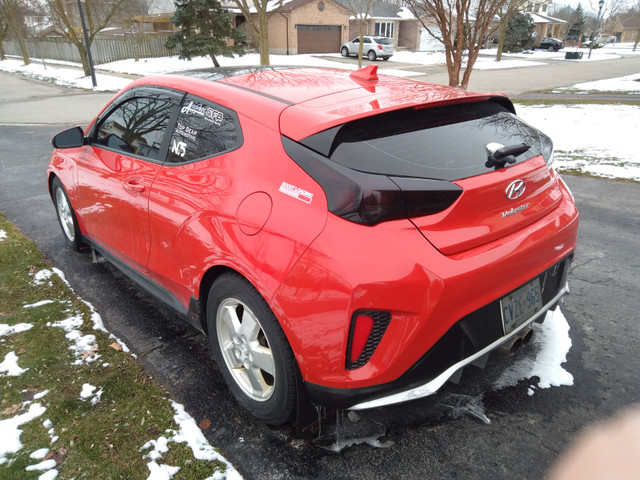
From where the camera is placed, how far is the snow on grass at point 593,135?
23.5ft

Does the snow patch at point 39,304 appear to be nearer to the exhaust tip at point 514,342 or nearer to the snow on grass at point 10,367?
the snow on grass at point 10,367

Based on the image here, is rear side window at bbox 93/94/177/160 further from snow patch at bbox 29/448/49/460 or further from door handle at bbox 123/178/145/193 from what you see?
snow patch at bbox 29/448/49/460

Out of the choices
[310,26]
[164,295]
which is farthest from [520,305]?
[310,26]

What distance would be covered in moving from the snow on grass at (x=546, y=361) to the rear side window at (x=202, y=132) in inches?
79.4

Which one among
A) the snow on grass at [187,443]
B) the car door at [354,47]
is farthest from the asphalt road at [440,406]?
the car door at [354,47]

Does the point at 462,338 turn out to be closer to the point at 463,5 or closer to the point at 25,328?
the point at 25,328

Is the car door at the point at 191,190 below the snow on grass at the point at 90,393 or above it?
above

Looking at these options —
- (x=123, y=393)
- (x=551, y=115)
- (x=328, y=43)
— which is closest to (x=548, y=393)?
(x=123, y=393)

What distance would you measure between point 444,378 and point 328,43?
45.3 metres

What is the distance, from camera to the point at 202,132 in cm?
260

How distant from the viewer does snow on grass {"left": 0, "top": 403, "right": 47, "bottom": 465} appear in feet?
7.46

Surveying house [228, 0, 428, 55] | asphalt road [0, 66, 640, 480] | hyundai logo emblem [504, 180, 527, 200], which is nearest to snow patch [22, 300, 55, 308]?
asphalt road [0, 66, 640, 480]

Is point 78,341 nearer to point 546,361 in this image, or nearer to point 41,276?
point 41,276

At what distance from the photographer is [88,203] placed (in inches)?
146
